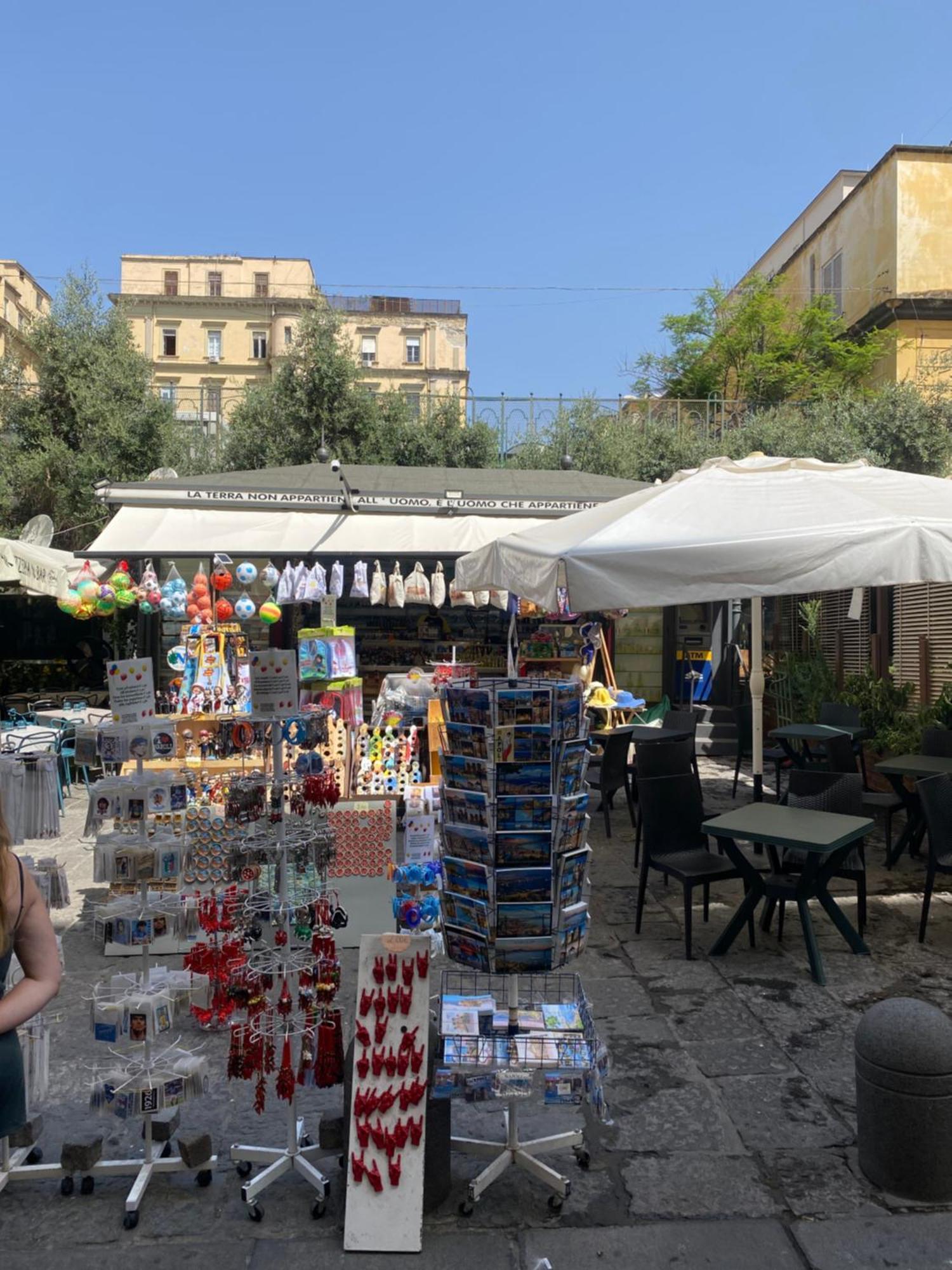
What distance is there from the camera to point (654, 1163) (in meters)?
3.16

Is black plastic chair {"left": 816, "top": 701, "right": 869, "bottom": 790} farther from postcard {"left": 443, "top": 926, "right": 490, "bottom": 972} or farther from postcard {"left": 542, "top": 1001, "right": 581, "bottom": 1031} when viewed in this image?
postcard {"left": 443, "top": 926, "right": 490, "bottom": 972}

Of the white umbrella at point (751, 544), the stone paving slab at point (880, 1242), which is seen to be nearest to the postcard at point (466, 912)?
the stone paving slab at point (880, 1242)

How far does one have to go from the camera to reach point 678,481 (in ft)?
20.1

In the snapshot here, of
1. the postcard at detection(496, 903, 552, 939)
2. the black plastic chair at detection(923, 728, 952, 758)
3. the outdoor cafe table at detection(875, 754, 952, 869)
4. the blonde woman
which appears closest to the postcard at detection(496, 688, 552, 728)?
the postcard at detection(496, 903, 552, 939)

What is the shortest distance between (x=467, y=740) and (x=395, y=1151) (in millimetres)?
1290

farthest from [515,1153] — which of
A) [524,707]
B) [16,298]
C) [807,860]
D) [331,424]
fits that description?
[16,298]

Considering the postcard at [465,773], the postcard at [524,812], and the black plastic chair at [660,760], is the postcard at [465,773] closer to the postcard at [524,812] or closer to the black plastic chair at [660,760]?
the postcard at [524,812]

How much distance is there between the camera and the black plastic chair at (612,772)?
7.81m

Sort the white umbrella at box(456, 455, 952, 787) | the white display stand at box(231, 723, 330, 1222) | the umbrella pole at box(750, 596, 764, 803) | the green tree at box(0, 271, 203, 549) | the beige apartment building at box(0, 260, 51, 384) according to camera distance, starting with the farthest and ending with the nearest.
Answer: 1. the beige apartment building at box(0, 260, 51, 384)
2. the green tree at box(0, 271, 203, 549)
3. the umbrella pole at box(750, 596, 764, 803)
4. the white umbrella at box(456, 455, 952, 787)
5. the white display stand at box(231, 723, 330, 1222)

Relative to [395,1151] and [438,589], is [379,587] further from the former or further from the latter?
[395,1151]

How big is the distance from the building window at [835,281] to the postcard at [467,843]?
86.2 feet

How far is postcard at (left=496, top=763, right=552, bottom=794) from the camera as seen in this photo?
3.12 meters

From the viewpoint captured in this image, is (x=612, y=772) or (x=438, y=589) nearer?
(x=612, y=772)

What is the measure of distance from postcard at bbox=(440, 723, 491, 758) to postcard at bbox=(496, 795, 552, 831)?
18 centimetres
